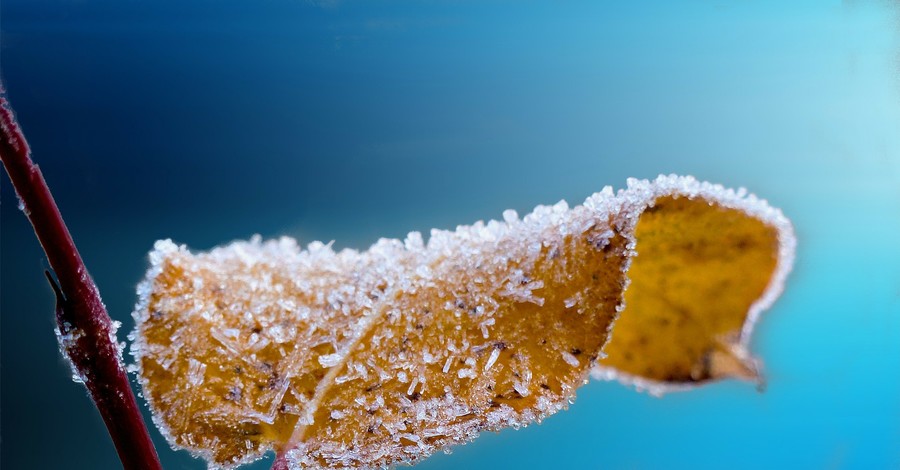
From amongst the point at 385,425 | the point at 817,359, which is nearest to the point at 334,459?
the point at 385,425

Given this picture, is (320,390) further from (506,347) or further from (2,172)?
(2,172)
